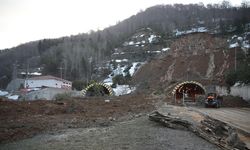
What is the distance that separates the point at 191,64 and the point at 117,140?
6157 cm

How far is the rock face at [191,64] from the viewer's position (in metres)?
69.7

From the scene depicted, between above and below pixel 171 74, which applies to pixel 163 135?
below

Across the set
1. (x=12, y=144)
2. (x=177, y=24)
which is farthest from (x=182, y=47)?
(x=12, y=144)

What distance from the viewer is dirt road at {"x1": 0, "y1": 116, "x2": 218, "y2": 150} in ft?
45.2

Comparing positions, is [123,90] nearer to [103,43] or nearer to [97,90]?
[97,90]

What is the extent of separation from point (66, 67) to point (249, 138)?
9721cm

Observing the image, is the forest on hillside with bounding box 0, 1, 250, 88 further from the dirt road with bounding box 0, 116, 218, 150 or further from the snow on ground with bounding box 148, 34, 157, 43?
the dirt road with bounding box 0, 116, 218, 150

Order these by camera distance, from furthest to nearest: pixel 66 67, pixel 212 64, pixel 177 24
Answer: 1. pixel 177 24
2. pixel 66 67
3. pixel 212 64

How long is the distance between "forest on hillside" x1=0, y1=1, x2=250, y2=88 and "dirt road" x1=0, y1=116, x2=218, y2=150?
8096cm

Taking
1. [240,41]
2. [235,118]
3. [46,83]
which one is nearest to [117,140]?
[235,118]

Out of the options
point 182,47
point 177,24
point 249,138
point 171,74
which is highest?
point 177,24

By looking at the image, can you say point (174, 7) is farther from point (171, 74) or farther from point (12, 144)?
point (12, 144)

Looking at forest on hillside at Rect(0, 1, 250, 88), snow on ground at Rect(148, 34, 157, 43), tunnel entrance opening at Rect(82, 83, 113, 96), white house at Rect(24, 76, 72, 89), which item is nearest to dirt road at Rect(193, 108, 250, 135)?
tunnel entrance opening at Rect(82, 83, 113, 96)

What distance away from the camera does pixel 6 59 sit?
150500 millimetres
